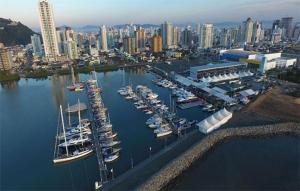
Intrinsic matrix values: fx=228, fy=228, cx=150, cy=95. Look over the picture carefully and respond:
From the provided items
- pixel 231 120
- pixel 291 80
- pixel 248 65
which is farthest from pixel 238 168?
pixel 248 65

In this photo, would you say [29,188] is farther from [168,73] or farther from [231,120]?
[168,73]

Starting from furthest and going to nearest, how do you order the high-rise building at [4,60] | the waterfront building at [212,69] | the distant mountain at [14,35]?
1. the distant mountain at [14,35]
2. the high-rise building at [4,60]
3. the waterfront building at [212,69]

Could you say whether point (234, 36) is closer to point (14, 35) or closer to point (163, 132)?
point (163, 132)

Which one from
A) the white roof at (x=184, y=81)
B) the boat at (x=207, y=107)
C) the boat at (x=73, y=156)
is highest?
the white roof at (x=184, y=81)

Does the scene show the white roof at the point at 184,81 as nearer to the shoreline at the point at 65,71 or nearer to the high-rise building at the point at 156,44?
the shoreline at the point at 65,71

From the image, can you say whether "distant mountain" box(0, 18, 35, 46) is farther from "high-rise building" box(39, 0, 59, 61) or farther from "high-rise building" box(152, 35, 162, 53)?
"high-rise building" box(152, 35, 162, 53)

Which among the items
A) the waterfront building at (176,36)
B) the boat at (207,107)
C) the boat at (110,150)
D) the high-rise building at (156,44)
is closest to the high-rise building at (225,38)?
the waterfront building at (176,36)

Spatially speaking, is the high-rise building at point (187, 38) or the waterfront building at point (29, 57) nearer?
the waterfront building at point (29, 57)
